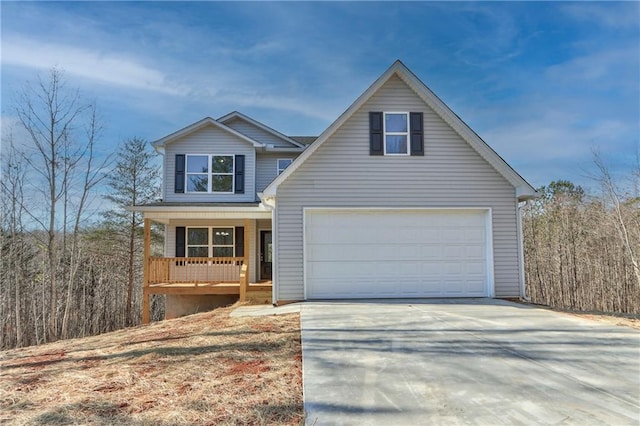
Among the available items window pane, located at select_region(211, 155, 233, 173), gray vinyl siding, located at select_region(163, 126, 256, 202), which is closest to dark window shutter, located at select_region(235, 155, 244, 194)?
gray vinyl siding, located at select_region(163, 126, 256, 202)

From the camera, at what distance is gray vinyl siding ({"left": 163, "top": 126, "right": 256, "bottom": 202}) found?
13.4m

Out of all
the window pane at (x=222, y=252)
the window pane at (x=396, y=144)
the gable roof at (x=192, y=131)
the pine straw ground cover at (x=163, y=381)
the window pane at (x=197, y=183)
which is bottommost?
the pine straw ground cover at (x=163, y=381)

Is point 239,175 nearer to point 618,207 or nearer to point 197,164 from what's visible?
point 197,164

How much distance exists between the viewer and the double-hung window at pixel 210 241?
1359 centimetres

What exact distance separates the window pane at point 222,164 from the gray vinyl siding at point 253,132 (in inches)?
69.0

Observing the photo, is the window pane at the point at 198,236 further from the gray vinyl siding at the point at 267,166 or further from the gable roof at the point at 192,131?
the gable roof at the point at 192,131

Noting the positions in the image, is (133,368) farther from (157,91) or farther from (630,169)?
(630,169)

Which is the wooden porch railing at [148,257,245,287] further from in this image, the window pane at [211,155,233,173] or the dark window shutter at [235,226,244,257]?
the window pane at [211,155,233,173]

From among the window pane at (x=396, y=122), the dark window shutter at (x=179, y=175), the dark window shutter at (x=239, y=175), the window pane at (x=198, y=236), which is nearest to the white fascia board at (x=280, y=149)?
the dark window shutter at (x=239, y=175)

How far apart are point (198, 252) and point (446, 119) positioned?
9.50 metres

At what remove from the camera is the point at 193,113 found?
18.2m

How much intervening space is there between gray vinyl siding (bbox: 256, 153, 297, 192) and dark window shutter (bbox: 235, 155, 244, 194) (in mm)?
732

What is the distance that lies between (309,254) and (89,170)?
41.3 ft

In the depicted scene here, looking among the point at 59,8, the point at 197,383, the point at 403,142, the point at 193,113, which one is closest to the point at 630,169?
the point at 403,142
